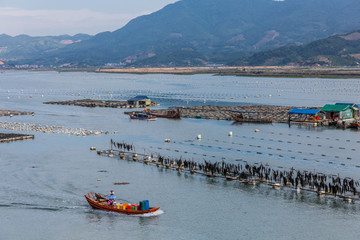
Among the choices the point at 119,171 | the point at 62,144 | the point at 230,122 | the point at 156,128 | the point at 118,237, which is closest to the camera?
the point at 118,237

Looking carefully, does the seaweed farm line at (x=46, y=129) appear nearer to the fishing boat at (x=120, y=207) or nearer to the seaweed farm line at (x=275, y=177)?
the seaweed farm line at (x=275, y=177)

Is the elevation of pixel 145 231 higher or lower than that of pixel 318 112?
lower

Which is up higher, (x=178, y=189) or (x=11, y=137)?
(x=11, y=137)

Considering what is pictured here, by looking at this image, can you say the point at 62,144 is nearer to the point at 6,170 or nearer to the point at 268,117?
the point at 6,170

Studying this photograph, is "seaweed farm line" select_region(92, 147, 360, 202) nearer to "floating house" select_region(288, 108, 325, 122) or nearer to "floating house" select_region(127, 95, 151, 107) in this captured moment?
"floating house" select_region(288, 108, 325, 122)

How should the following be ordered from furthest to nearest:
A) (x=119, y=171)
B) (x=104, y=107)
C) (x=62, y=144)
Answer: (x=104, y=107)
(x=62, y=144)
(x=119, y=171)

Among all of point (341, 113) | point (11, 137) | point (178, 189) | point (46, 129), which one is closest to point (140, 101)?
point (46, 129)

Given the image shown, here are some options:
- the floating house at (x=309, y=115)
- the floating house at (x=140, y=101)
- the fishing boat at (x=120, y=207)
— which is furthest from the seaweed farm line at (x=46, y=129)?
the fishing boat at (x=120, y=207)

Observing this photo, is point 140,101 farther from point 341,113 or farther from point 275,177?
point 275,177

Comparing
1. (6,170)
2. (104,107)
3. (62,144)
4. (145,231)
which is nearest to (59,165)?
(6,170)
